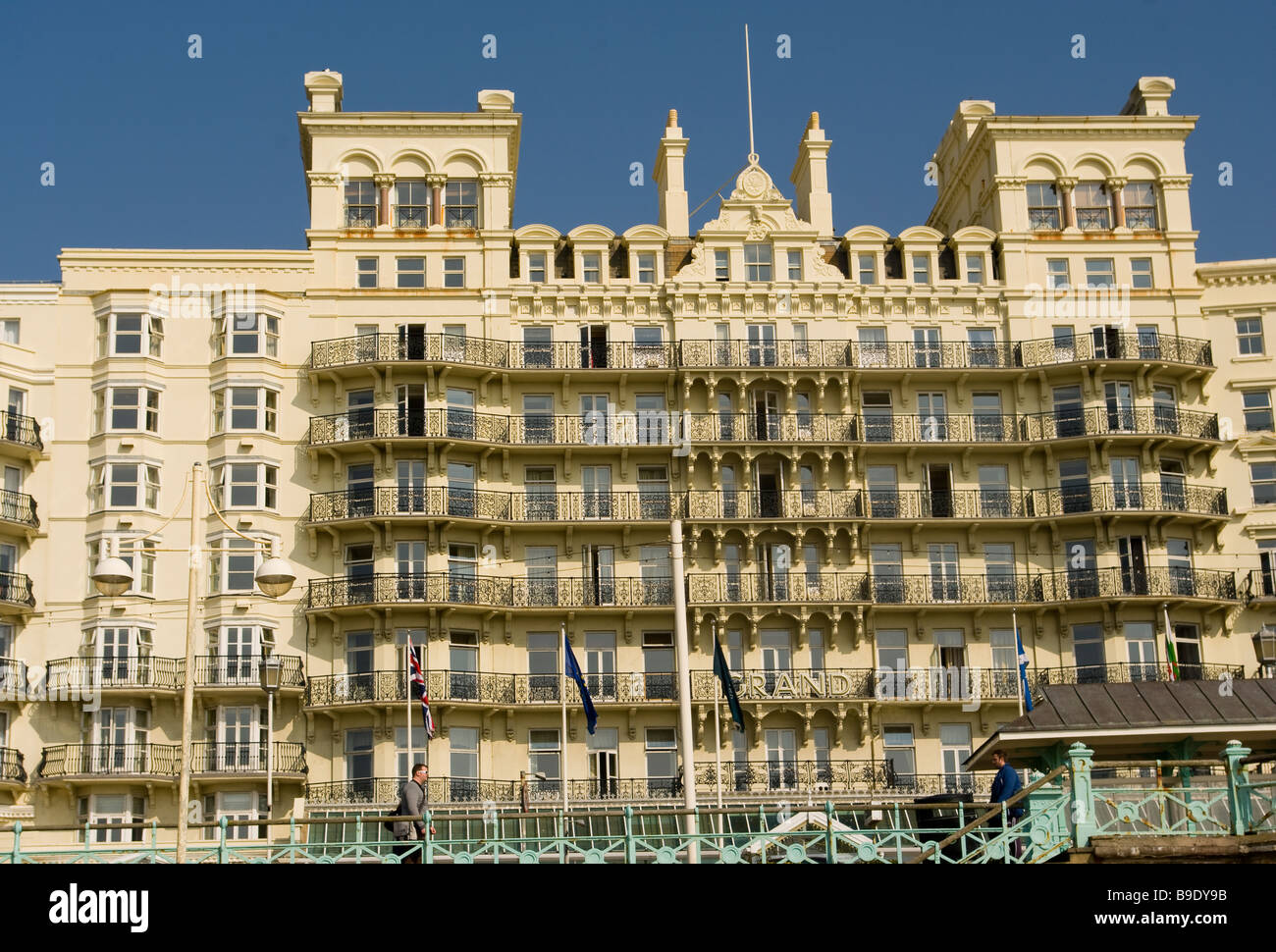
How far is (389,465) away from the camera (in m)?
58.8

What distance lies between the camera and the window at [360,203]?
62.5 meters

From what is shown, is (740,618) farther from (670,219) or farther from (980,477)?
(670,219)

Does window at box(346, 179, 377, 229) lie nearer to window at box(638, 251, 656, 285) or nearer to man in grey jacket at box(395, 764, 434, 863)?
window at box(638, 251, 656, 285)

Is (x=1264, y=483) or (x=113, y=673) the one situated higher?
(x=1264, y=483)

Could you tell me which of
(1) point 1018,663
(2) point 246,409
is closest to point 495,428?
(2) point 246,409

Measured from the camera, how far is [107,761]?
55219 millimetres

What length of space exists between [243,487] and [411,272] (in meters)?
10.0

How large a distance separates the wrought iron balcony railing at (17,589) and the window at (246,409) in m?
8.16

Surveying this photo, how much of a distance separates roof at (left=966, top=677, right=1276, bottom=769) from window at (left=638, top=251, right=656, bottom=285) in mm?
30493

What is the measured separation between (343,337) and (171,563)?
9843 millimetres

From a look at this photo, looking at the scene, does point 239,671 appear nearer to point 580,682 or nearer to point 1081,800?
point 580,682

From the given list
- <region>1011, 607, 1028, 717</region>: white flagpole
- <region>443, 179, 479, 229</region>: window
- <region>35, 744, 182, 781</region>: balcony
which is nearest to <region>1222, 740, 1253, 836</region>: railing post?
<region>1011, 607, 1028, 717</region>: white flagpole

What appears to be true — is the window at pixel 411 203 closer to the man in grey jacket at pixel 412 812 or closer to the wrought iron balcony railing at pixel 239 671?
the wrought iron balcony railing at pixel 239 671

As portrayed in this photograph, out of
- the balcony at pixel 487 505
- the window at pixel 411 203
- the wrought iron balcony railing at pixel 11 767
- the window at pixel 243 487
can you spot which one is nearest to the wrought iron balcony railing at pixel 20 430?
the window at pixel 243 487
